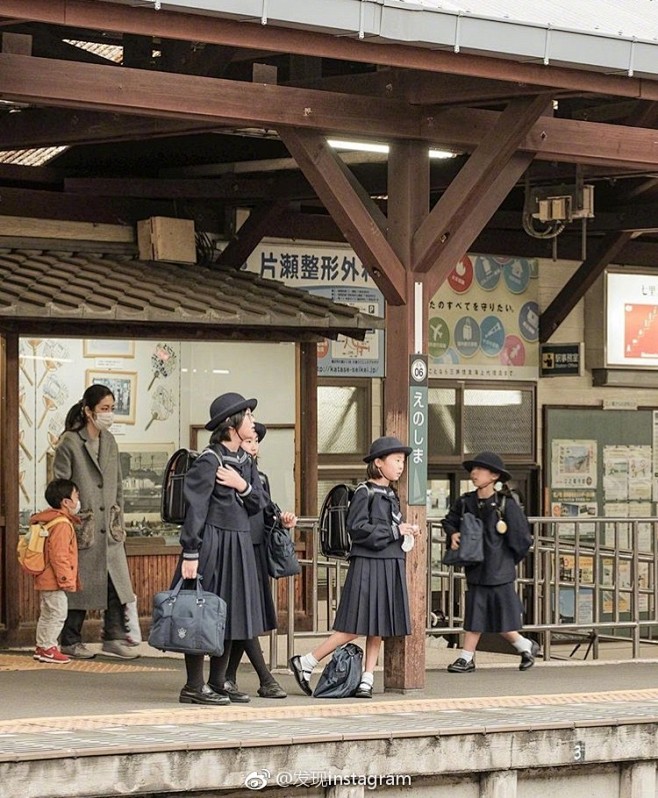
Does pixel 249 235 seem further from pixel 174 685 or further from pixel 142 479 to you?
pixel 174 685

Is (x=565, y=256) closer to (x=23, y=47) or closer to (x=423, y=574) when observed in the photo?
(x=423, y=574)

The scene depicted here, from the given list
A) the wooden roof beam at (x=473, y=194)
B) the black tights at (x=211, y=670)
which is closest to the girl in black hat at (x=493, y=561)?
the wooden roof beam at (x=473, y=194)

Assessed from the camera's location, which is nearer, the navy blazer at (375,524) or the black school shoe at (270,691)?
the black school shoe at (270,691)

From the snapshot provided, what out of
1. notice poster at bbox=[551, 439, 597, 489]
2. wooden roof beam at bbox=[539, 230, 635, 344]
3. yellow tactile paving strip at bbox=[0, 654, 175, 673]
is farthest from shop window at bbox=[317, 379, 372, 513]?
yellow tactile paving strip at bbox=[0, 654, 175, 673]

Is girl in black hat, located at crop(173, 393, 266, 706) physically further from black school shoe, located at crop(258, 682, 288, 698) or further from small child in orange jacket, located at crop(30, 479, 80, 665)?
small child in orange jacket, located at crop(30, 479, 80, 665)

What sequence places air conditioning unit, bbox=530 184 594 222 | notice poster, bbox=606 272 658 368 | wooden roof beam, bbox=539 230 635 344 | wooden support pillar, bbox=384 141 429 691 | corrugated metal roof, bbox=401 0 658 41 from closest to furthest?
1. corrugated metal roof, bbox=401 0 658 41
2. wooden support pillar, bbox=384 141 429 691
3. air conditioning unit, bbox=530 184 594 222
4. wooden roof beam, bbox=539 230 635 344
5. notice poster, bbox=606 272 658 368

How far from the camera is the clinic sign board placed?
14406 mm

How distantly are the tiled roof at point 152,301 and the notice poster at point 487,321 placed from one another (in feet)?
9.17

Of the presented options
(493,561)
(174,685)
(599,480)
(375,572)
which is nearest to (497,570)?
(493,561)

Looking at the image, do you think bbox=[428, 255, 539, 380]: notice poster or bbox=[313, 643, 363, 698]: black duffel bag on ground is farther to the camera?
bbox=[428, 255, 539, 380]: notice poster

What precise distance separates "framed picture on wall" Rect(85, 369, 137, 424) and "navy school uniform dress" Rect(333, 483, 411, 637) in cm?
348

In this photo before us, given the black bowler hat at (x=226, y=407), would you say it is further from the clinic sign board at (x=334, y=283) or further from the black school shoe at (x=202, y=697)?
the clinic sign board at (x=334, y=283)

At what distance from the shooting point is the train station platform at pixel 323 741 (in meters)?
7.41

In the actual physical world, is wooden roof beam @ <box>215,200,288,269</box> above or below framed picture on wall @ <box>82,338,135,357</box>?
above
